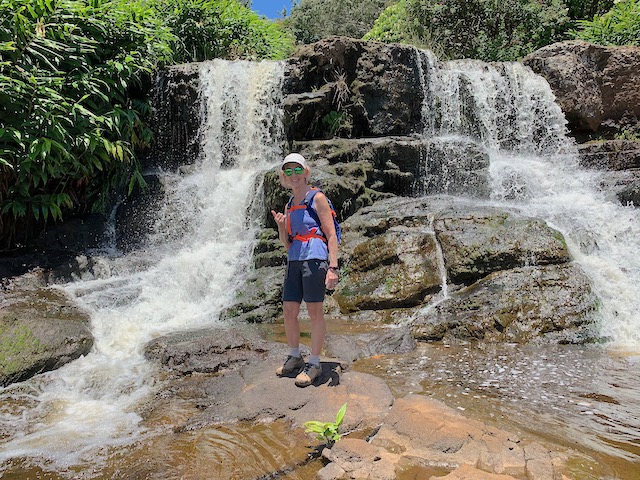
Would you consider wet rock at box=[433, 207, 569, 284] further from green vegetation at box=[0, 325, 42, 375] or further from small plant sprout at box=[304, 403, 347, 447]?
green vegetation at box=[0, 325, 42, 375]

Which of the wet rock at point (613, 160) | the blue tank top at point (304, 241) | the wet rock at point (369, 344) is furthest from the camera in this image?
the wet rock at point (613, 160)

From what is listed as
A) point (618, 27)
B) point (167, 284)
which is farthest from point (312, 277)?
point (618, 27)

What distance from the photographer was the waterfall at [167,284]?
11.8ft

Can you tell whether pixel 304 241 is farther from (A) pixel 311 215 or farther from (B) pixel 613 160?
(B) pixel 613 160

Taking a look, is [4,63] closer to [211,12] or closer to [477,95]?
[211,12]

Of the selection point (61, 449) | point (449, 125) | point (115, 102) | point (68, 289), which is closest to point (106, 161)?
point (115, 102)

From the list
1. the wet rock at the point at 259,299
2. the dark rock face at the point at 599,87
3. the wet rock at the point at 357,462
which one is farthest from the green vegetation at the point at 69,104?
the dark rock face at the point at 599,87

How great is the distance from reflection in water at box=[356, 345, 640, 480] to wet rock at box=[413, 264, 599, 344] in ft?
0.99

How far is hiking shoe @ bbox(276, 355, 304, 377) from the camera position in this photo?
3.89 meters

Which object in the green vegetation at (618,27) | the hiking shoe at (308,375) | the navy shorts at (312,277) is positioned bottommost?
the hiking shoe at (308,375)

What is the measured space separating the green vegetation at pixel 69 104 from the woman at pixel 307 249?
5.77 metres

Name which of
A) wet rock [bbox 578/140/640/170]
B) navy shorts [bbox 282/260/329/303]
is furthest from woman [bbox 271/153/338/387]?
wet rock [bbox 578/140/640/170]

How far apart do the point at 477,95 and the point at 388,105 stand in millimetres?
2457

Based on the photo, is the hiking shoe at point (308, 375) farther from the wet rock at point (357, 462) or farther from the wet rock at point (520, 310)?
the wet rock at point (520, 310)
